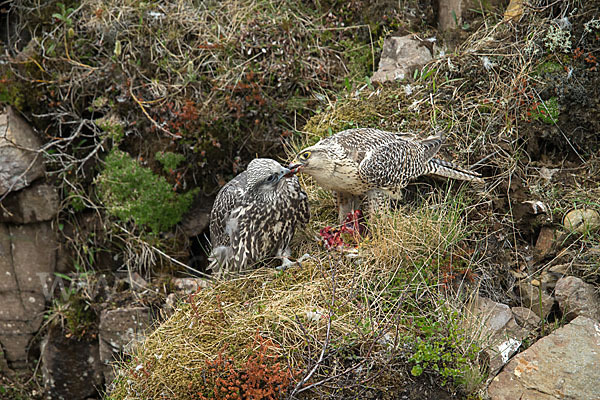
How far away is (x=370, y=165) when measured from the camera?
400 centimetres

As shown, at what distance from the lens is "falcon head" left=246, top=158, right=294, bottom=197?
3920 millimetres

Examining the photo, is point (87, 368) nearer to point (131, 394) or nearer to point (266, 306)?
point (131, 394)

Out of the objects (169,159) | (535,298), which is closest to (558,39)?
(535,298)

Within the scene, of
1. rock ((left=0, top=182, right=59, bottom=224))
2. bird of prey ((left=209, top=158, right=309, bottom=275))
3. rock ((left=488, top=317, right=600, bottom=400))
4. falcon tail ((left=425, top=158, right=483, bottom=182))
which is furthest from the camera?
rock ((left=0, top=182, right=59, bottom=224))

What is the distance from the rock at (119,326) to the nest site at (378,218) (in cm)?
Result: 46

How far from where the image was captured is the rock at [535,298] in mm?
3850

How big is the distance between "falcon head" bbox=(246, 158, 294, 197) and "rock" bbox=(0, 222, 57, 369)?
2.96 m

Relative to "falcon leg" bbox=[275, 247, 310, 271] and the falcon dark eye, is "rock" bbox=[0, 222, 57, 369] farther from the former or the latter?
the falcon dark eye

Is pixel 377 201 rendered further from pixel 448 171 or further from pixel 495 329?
pixel 495 329

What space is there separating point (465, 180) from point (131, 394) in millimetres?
2744

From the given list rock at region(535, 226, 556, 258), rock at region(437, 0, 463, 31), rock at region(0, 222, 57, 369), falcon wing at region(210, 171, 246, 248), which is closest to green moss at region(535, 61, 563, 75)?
rock at region(437, 0, 463, 31)

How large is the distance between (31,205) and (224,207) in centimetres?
268

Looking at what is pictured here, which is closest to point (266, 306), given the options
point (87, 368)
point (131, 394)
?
point (131, 394)

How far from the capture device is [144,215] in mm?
5473
